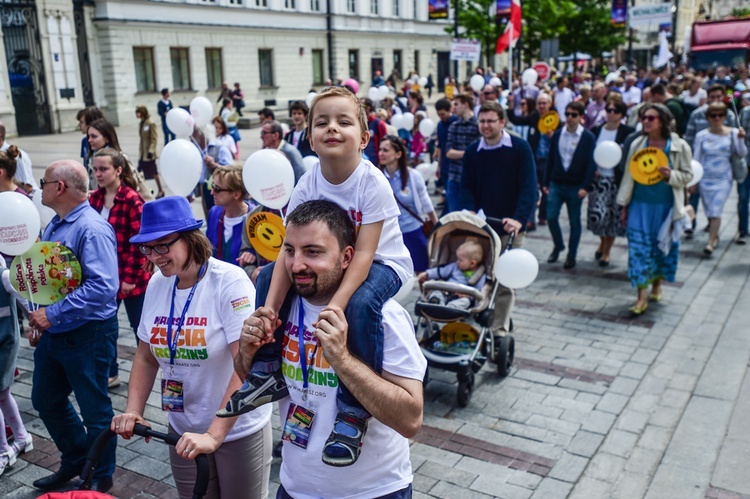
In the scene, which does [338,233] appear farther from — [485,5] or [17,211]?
[485,5]

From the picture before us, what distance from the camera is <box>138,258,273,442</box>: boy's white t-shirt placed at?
120 inches

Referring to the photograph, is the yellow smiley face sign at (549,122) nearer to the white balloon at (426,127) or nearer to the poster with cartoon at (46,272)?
the white balloon at (426,127)

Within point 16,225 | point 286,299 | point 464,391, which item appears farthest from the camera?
point 464,391

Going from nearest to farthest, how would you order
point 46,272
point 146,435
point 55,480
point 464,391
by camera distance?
1. point 146,435
2. point 46,272
3. point 55,480
4. point 464,391

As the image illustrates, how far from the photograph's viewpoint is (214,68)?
3562 cm

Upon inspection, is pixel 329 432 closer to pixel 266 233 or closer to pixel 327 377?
pixel 327 377

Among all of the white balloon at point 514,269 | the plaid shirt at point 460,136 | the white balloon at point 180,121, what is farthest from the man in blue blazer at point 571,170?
the white balloon at point 180,121

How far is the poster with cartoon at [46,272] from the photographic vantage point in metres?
3.95

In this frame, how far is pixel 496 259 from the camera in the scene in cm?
571

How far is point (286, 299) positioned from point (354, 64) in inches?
1737

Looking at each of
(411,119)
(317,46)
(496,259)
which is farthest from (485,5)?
(496,259)

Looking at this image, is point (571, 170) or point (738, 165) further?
point (738, 165)

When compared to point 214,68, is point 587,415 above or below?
below

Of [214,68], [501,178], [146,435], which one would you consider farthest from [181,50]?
[146,435]
